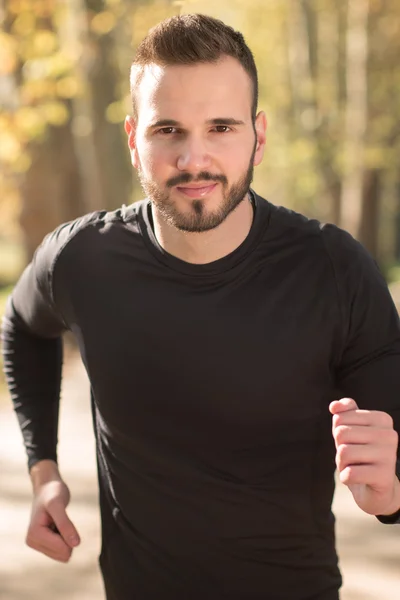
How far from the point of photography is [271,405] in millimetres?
2543

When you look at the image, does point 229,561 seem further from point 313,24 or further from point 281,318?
point 313,24

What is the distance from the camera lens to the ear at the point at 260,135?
280 cm

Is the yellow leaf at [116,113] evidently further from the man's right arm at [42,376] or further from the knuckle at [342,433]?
the knuckle at [342,433]

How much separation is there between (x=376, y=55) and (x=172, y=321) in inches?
733

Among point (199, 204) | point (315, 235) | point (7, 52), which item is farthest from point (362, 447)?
point (7, 52)

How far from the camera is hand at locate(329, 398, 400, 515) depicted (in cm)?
208

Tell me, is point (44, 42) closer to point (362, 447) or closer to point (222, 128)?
point (222, 128)

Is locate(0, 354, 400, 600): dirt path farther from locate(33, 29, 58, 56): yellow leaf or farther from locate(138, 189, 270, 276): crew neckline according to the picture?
locate(33, 29, 58, 56): yellow leaf

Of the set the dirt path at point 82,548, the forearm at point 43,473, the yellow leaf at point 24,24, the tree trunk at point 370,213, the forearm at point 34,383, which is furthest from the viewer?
the tree trunk at point 370,213

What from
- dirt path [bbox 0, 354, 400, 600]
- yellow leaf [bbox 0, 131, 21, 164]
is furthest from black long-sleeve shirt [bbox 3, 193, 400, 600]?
yellow leaf [bbox 0, 131, 21, 164]

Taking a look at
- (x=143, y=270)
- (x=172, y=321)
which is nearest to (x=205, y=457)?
(x=172, y=321)

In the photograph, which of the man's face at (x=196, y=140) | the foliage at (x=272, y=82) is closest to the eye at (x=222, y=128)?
the man's face at (x=196, y=140)

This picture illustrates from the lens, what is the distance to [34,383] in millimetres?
3242

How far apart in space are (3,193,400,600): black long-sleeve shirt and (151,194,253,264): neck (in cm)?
3
